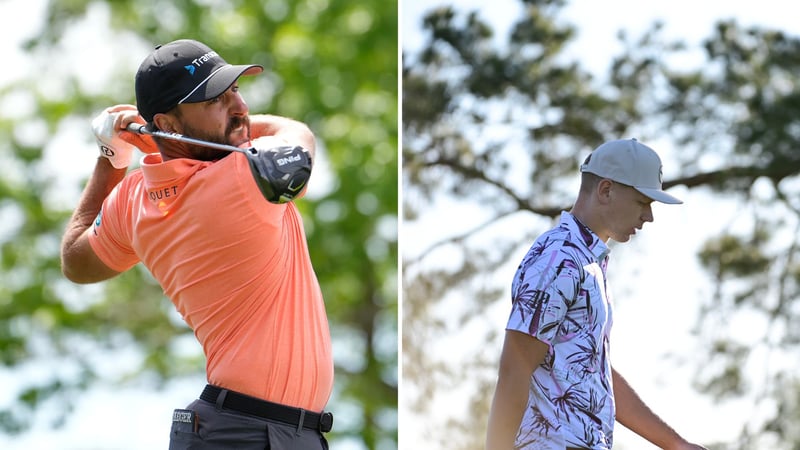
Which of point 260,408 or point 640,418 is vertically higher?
point 640,418

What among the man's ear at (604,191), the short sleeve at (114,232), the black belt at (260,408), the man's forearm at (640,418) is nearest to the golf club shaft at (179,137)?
the short sleeve at (114,232)

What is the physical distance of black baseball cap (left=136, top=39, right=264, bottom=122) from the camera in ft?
6.64

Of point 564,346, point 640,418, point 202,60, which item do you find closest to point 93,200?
point 202,60

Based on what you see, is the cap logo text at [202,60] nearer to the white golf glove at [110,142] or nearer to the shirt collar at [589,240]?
the white golf glove at [110,142]

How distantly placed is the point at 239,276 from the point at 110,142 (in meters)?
0.46

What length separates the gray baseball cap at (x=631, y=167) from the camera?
2.39 m

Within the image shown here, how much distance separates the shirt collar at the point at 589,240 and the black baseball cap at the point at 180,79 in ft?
2.47

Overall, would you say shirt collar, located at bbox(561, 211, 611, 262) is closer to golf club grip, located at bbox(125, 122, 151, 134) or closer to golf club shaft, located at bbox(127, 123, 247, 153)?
golf club shaft, located at bbox(127, 123, 247, 153)

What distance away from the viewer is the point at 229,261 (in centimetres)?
201

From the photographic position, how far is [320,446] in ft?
6.68

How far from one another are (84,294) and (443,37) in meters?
6.10

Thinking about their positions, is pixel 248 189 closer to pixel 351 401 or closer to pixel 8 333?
pixel 351 401

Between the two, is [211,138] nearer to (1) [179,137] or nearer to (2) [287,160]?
(1) [179,137]

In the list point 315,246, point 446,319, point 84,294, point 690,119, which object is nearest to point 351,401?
Answer: point 315,246
